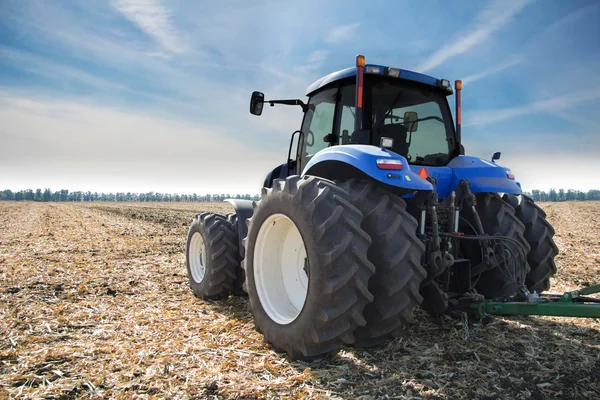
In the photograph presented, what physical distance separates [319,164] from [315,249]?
111 centimetres

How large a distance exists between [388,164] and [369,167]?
149 mm

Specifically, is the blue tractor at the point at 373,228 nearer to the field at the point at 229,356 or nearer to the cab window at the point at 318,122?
the cab window at the point at 318,122

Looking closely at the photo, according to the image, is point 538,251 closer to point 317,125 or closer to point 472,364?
point 472,364

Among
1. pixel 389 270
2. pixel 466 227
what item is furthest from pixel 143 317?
pixel 466 227

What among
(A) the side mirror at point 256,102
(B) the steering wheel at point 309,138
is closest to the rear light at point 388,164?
(B) the steering wheel at point 309,138

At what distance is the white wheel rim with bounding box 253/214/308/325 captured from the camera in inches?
159

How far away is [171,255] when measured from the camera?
9039mm

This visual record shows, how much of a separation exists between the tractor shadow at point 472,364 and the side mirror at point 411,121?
197cm

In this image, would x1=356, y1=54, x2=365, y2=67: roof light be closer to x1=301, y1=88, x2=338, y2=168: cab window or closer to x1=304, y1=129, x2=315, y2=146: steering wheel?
x1=301, y1=88, x2=338, y2=168: cab window

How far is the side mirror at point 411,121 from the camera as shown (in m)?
4.55

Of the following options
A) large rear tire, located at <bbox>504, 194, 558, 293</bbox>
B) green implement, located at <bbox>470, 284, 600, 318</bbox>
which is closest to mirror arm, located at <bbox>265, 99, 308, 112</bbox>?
large rear tire, located at <bbox>504, 194, 558, 293</bbox>

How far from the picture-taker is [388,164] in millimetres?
3414

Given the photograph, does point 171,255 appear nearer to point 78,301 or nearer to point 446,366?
point 78,301

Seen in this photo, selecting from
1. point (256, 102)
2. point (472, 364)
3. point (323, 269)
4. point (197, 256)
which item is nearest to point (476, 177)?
point (472, 364)
